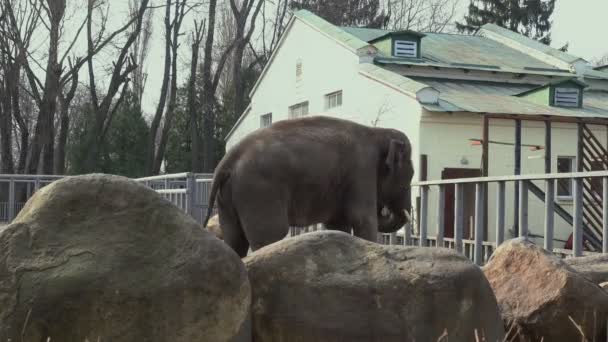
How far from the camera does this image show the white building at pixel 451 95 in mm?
22562

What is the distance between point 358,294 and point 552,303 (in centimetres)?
136

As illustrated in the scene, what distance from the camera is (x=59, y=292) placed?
377 centimetres

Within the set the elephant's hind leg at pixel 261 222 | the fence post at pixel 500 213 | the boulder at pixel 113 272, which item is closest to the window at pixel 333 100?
the fence post at pixel 500 213

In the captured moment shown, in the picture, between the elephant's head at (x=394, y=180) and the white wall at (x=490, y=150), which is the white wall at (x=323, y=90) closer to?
the white wall at (x=490, y=150)

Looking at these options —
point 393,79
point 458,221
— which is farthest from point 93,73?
point 458,221

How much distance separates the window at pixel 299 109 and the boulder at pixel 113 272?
25758 mm

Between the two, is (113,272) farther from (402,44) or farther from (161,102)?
(161,102)

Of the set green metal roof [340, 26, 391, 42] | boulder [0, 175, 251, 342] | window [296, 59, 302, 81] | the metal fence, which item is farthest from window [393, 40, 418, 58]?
boulder [0, 175, 251, 342]

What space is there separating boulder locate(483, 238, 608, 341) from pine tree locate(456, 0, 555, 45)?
45.4m

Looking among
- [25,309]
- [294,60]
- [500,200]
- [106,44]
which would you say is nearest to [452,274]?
[25,309]

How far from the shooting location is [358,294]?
4316mm

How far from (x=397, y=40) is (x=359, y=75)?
2.06 metres

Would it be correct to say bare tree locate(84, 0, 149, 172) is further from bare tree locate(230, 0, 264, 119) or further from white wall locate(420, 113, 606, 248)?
white wall locate(420, 113, 606, 248)

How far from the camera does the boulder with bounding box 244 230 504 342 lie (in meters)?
4.27
